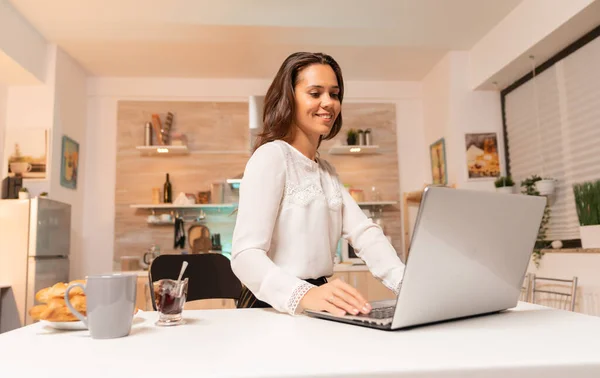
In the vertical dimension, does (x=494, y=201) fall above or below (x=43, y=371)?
above

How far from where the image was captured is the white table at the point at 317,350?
52 centimetres

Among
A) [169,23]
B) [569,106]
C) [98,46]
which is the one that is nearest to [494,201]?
[569,106]

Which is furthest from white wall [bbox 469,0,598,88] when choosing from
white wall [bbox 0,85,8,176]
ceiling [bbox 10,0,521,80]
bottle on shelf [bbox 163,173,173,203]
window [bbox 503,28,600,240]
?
white wall [bbox 0,85,8,176]

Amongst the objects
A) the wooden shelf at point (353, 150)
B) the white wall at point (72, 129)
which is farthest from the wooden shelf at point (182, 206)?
the wooden shelf at point (353, 150)

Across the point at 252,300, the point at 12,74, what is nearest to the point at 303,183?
the point at 252,300

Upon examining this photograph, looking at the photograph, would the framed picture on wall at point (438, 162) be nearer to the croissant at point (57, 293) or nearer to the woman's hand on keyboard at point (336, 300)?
the woman's hand on keyboard at point (336, 300)

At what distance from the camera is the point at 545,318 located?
0.88 meters

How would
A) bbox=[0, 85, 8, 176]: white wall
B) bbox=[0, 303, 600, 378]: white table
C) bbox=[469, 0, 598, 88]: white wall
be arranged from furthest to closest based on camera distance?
bbox=[0, 85, 8, 176]: white wall < bbox=[469, 0, 598, 88]: white wall < bbox=[0, 303, 600, 378]: white table

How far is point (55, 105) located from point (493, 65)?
3753 millimetres

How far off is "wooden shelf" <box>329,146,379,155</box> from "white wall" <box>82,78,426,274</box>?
0.33 meters

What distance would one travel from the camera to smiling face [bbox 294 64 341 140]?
53.3 inches

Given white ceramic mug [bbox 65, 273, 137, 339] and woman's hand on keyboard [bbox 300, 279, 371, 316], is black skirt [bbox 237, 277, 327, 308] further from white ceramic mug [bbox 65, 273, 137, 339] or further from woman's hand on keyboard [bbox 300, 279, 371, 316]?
white ceramic mug [bbox 65, 273, 137, 339]

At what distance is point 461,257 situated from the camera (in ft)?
2.53

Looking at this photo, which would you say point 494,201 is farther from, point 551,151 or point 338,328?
point 551,151
